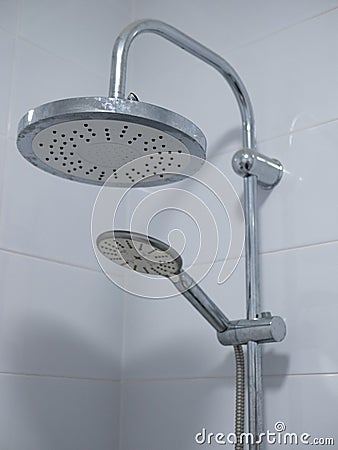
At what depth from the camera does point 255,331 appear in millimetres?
992

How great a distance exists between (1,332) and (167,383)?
1.06 feet

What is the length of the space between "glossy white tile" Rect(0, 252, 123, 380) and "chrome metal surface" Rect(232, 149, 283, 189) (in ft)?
1.27

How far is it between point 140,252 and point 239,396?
0.28 metres

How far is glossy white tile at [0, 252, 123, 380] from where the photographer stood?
3.60 ft

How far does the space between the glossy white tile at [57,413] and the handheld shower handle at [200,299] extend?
318 mm

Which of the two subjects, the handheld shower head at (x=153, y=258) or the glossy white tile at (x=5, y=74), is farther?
the glossy white tile at (x=5, y=74)

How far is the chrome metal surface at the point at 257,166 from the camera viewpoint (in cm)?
105

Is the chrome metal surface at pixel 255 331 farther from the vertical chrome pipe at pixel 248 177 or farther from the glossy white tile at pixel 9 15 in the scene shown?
the glossy white tile at pixel 9 15

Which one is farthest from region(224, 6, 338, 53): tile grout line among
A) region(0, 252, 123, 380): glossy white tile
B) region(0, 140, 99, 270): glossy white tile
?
region(0, 252, 123, 380): glossy white tile

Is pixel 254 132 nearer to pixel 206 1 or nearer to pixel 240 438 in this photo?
pixel 206 1

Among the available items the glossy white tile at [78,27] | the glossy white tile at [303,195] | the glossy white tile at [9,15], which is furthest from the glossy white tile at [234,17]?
the glossy white tile at [9,15]

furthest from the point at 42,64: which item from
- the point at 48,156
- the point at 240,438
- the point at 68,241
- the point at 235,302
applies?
the point at 240,438

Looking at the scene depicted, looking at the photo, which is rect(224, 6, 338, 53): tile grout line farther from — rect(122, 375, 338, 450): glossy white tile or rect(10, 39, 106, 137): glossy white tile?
rect(122, 375, 338, 450): glossy white tile

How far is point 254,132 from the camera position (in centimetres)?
113
